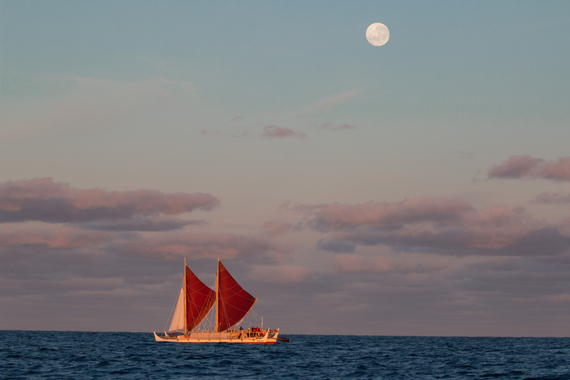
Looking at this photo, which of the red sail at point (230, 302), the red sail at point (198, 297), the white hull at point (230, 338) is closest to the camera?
the white hull at point (230, 338)

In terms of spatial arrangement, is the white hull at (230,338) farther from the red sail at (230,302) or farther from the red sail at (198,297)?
the red sail at (198,297)

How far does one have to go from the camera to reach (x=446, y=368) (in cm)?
9294

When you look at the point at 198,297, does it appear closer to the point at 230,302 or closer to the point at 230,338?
the point at 230,302

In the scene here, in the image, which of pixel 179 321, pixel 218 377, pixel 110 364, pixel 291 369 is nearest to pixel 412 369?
pixel 291 369

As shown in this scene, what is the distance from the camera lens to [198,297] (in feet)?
462

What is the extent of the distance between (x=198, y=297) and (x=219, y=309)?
5.77m

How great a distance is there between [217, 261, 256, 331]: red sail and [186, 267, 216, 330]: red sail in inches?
130

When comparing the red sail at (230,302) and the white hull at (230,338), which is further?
the red sail at (230,302)

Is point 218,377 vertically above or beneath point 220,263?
beneath

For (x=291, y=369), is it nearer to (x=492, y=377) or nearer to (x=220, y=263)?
(x=492, y=377)

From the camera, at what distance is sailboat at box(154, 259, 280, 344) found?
137 m

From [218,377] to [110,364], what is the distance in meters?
27.3

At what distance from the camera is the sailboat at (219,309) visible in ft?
450

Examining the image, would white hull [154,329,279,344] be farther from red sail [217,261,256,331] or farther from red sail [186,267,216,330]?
red sail [186,267,216,330]
